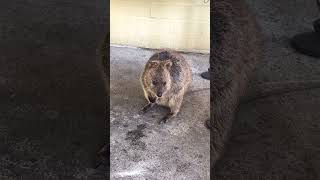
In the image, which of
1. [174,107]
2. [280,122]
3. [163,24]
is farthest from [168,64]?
[163,24]

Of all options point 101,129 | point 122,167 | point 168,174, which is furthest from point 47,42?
point 168,174

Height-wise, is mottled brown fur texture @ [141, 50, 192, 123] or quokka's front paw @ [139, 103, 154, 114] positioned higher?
mottled brown fur texture @ [141, 50, 192, 123]

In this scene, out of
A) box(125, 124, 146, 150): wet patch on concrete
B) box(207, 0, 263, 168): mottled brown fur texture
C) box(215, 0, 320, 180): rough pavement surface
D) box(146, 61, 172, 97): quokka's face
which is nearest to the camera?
box(207, 0, 263, 168): mottled brown fur texture

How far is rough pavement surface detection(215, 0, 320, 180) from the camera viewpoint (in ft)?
5.29

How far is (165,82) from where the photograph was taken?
6.90 feet

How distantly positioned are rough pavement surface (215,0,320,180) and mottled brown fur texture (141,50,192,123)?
1.28 feet

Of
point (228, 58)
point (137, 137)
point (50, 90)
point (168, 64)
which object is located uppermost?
point (228, 58)

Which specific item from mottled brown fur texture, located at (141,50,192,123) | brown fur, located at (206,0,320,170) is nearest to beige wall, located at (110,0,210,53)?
mottled brown fur texture, located at (141,50,192,123)

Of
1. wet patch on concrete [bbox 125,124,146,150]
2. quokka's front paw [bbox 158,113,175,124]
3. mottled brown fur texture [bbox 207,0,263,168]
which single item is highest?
mottled brown fur texture [bbox 207,0,263,168]

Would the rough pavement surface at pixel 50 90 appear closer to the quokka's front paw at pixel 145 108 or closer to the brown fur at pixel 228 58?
the quokka's front paw at pixel 145 108

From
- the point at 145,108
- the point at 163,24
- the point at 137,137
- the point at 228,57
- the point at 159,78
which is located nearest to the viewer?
the point at 228,57

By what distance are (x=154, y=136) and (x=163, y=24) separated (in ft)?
3.82

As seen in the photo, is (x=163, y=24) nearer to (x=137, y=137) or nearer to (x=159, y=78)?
(x=159, y=78)

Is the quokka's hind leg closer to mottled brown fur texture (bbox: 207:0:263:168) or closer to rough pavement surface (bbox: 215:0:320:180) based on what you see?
rough pavement surface (bbox: 215:0:320:180)
